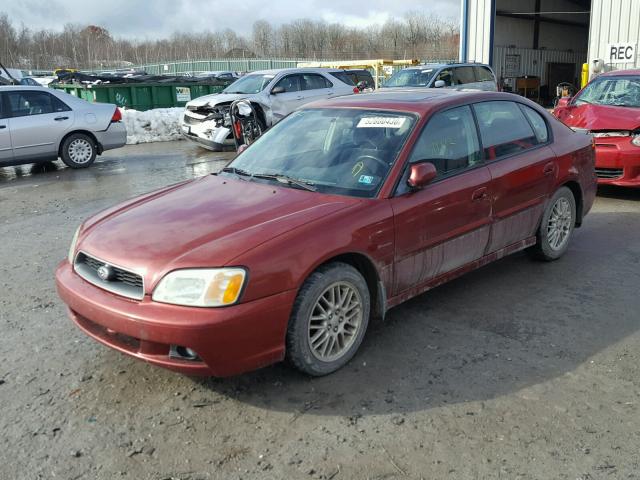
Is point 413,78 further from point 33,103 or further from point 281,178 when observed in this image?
point 281,178

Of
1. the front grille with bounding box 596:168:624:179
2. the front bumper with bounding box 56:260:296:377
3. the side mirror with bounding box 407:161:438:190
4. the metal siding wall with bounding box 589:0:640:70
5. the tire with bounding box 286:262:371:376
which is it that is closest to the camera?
the front bumper with bounding box 56:260:296:377

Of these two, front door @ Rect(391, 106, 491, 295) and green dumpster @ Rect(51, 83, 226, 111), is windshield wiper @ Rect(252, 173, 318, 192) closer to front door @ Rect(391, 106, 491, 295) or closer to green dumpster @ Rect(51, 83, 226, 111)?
front door @ Rect(391, 106, 491, 295)

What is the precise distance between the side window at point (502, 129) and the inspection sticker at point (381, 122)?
31.1 inches

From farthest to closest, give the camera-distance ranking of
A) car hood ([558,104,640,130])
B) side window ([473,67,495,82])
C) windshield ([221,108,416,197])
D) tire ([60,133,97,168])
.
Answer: side window ([473,67,495,82]) → tire ([60,133,97,168]) → car hood ([558,104,640,130]) → windshield ([221,108,416,197])

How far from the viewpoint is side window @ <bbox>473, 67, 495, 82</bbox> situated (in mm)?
16047

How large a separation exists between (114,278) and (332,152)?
1702 millimetres

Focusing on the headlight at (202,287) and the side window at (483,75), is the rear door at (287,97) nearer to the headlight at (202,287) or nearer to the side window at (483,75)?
the side window at (483,75)

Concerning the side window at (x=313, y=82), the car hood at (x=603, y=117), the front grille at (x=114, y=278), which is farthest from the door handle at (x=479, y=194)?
the side window at (x=313, y=82)

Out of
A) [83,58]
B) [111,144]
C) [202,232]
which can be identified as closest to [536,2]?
[111,144]

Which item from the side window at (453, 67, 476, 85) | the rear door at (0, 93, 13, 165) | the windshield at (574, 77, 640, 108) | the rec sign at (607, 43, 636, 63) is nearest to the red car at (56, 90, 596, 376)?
the windshield at (574, 77, 640, 108)

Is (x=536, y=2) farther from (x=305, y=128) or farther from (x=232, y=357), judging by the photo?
(x=232, y=357)

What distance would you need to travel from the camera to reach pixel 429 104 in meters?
4.33

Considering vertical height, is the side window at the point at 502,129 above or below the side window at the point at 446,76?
below

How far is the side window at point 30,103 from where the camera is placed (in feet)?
35.3
